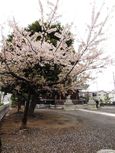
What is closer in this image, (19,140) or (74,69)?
(19,140)

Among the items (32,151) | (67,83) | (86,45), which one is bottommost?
(32,151)

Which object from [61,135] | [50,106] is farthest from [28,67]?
[50,106]

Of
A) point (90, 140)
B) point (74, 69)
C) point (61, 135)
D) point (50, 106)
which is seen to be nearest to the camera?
point (90, 140)

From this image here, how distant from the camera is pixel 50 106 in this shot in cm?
4528

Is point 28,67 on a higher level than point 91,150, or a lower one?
higher

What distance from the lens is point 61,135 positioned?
13.8 meters

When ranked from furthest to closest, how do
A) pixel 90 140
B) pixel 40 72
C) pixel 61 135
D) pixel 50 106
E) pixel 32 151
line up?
pixel 50 106 → pixel 40 72 → pixel 61 135 → pixel 90 140 → pixel 32 151

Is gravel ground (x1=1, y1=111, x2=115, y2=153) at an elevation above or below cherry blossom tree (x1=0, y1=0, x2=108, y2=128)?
below

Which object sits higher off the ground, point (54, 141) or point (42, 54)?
point (42, 54)

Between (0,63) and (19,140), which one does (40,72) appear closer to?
(0,63)

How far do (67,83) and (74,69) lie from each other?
7.14 feet

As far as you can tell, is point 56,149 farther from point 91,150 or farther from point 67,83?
point 67,83

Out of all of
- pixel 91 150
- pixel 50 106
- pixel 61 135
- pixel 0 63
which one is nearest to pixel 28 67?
pixel 0 63

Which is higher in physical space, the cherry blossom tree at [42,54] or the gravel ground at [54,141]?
the cherry blossom tree at [42,54]
